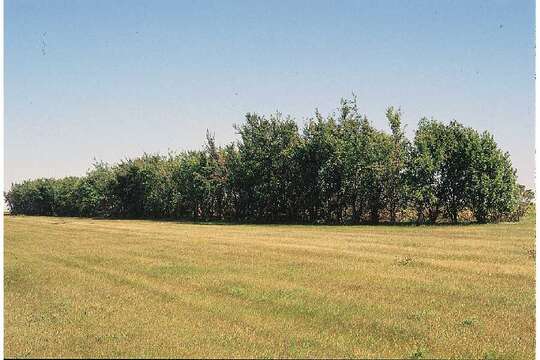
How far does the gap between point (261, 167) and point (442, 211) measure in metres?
16.7

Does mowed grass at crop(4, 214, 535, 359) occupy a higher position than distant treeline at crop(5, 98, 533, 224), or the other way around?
distant treeline at crop(5, 98, 533, 224)

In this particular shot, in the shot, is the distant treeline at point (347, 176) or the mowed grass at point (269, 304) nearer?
the mowed grass at point (269, 304)

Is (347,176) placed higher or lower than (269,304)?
higher

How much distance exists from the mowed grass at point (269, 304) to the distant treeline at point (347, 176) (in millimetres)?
21240

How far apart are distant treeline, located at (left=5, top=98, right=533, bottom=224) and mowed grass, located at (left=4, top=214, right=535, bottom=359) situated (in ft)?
69.7

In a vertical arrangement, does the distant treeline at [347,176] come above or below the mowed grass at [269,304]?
above

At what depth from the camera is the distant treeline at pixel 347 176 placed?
147 feet

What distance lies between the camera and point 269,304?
11.4 m

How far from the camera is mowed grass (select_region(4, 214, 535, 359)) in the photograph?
8469mm

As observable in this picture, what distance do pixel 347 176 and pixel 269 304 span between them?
4145cm

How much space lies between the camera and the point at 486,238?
88.4 ft

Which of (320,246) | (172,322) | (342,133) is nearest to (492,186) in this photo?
(342,133)

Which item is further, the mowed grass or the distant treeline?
the distant treeline

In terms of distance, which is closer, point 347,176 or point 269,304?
point 269,304
